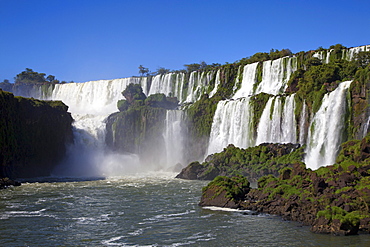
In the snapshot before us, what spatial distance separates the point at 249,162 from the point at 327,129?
8.60 meters

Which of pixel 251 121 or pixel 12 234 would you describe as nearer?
pixel 12 234

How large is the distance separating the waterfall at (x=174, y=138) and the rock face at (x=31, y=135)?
511 inches

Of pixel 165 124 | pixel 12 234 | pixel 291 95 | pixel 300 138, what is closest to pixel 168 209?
pixel 12 234

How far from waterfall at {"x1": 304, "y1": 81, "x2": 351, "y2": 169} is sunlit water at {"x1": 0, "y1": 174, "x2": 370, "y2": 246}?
40.0ft

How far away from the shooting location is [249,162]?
46062 mm

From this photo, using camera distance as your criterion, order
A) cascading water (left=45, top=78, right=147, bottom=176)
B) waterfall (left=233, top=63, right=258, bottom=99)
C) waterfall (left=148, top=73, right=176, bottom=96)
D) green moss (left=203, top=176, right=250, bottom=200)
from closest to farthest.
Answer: green moss (left=203, top=176, right=250, bottom=200)
cascading water (left=45, top=78, right=147, bottom=176)
waterfall (left=233, top=63, right=258, bottom=99)
waterfall (left=148, top=73, right=176, bottom=96)

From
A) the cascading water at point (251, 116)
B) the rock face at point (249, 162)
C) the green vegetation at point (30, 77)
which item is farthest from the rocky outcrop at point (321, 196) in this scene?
Result: the green vegetation at point (30, 77)

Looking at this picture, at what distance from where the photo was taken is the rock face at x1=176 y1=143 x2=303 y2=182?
143 feet

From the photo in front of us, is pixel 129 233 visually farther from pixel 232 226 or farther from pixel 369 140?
pixel 369 140

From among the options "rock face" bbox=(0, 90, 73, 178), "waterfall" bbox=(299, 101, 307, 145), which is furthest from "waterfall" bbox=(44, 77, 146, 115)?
"waterfall" bbox=(299, 101, 307, 145)

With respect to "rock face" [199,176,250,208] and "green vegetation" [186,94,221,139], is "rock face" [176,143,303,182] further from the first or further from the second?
"rock face" [199,176,250,208]

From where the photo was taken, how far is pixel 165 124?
210 ft

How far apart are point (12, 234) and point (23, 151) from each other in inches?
1138

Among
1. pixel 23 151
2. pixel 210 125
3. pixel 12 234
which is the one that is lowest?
pixel 12 234
